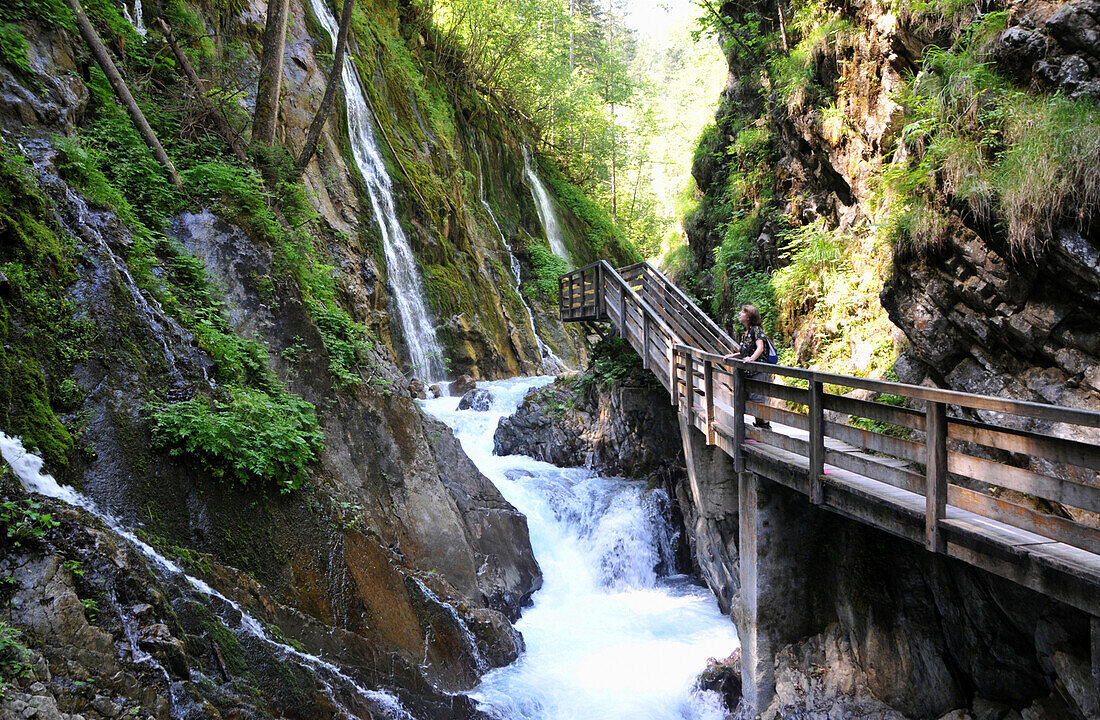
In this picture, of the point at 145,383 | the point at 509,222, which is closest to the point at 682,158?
the point at 509,222

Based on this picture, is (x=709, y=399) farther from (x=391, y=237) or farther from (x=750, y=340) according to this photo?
Answer: (x=391, y=237)

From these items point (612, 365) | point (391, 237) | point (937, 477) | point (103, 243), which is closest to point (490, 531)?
point (612, 365)

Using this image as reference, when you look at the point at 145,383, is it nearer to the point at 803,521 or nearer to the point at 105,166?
the point at 105,166

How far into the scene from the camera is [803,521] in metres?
6.43

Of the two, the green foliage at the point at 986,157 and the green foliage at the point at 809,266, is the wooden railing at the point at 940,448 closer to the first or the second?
the green foliage at the point at 986,157

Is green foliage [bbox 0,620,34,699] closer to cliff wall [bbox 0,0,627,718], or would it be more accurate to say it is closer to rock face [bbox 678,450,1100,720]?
cliff wall [bbox 0,0,627,718]

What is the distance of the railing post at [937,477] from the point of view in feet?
12.5

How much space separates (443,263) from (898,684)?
16.3m

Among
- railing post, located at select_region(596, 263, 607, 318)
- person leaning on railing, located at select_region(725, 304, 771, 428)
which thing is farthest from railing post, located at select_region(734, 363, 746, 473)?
railing post, located at select_region(596, 263, 607, 318)

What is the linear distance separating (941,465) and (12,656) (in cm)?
538

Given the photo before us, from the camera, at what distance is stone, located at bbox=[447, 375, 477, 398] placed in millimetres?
16844

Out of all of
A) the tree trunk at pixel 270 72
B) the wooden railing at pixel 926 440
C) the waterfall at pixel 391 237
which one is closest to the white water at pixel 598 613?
the waterfall at pixel 391 237

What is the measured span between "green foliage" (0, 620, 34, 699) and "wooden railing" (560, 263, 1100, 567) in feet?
17.2

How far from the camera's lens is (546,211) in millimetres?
29078
